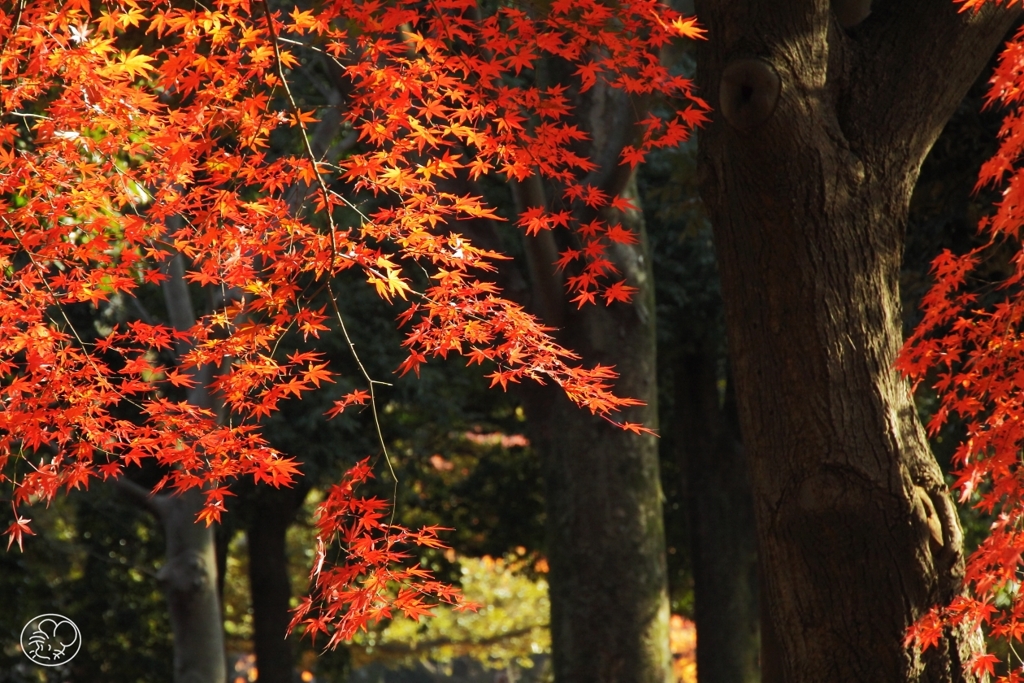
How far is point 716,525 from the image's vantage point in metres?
13.2

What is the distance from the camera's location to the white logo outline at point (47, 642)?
11.8m

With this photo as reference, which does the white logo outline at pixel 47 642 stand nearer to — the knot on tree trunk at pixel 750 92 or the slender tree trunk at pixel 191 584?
the slender tree trunk at pixel 191 584

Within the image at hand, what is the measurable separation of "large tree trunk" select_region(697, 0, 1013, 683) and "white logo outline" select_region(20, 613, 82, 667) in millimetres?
9452

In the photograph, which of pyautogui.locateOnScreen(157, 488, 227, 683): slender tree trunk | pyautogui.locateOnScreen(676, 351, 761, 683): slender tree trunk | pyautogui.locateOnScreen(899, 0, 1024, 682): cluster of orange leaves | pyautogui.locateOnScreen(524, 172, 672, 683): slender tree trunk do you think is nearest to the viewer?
pyautogui.locateOnScreen(899, 0, 1024, 682): cluster of orange leaves

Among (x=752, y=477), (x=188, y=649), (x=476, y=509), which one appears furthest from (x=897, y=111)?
(x=476, y=509)

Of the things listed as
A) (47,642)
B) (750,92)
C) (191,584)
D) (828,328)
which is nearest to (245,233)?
(750,92)

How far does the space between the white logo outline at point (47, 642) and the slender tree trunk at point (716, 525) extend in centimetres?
708

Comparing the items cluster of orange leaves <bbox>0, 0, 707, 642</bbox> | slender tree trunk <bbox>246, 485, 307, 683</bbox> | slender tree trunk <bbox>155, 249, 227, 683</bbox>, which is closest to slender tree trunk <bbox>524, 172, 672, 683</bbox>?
cluster of orange leaves <bbox>0, 0, 707, 642</bbox>

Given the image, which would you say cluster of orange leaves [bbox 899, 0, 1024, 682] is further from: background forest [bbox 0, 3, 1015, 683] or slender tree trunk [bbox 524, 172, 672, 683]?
background forest [bbox 0, 3, 1015, 683]

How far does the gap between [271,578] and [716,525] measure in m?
5.46

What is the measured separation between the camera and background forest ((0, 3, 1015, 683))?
1205cm

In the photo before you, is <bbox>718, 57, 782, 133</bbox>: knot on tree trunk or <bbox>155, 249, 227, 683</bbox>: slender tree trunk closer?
<bbox>718, 57, 782, 133</bbox>: knot on tree trunk

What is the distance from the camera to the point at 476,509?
1521 centimetres

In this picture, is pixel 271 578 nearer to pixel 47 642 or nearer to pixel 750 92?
pixel 47 642
